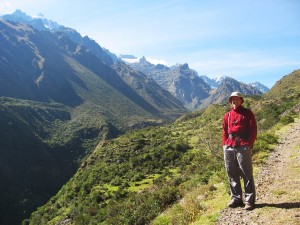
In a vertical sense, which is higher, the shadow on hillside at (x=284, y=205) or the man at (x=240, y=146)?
the man at (x=240, y=146)

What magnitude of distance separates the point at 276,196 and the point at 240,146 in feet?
7.93

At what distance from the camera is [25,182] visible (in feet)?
433

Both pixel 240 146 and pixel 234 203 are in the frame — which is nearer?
pixel 240 146

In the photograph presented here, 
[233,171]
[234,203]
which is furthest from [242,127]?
[234,203]

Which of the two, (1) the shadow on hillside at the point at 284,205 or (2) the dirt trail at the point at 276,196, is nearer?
A: (2) the dirt trail at the point at 276,196

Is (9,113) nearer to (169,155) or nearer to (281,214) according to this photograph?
(169,155)

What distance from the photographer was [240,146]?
10.6 metres

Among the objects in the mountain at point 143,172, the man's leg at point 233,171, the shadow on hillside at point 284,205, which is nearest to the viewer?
the shadow on hillside at point 284,205

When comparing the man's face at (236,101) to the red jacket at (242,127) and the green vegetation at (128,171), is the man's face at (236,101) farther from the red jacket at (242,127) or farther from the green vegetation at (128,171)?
→ the green vegetation at (128,171)

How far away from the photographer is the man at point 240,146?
34.7ft

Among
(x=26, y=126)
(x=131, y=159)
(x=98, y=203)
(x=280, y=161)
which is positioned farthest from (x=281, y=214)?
(x=26, y=126)

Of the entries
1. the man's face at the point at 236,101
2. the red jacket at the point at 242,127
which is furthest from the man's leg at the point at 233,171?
the man's face at the point at 236,101

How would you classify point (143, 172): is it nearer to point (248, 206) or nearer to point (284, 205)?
point (248, 206)

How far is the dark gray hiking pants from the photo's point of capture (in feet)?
34.8
